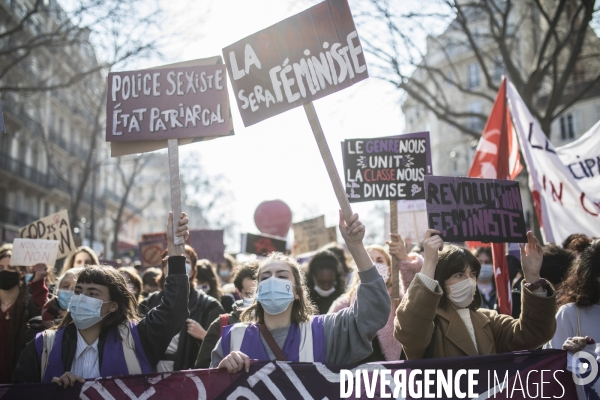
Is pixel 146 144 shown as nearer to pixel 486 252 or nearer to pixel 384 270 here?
pixel 384 270

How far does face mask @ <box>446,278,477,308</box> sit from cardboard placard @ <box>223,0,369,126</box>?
1.30 metres

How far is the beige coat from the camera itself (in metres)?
3.29

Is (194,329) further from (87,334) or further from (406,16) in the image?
(406,16)

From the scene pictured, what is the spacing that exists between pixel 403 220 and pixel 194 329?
4127 millimetres

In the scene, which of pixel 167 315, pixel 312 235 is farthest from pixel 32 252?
pixel 312 235

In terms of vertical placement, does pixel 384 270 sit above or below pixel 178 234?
below

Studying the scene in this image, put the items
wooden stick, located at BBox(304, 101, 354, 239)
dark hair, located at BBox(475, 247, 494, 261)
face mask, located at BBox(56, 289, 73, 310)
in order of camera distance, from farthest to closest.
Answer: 1. dark hair, located at BBox(475, 247, 494, 261)
2. face mask, located at BBox(56, 289, 73, 310)
3. wooden stick, located at BBox(304, 101, 354, 239)

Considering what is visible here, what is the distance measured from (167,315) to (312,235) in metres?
7.34

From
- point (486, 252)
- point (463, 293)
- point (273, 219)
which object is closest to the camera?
point (463, 293)

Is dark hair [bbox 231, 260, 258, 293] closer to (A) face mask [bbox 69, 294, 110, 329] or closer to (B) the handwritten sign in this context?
(B) the handwritten sign

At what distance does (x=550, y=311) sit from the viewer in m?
3.44

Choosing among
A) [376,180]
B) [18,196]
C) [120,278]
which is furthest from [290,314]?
[18,196]

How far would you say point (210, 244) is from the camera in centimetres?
954

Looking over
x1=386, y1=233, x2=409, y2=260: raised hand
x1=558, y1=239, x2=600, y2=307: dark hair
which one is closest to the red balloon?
x1=386, y1=233, x2=409, y2=260: raised hand
